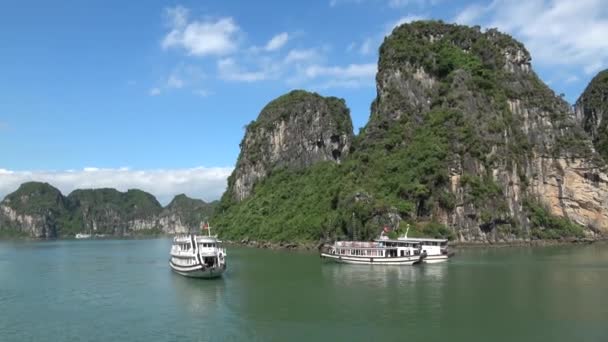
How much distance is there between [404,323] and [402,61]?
86.7 m

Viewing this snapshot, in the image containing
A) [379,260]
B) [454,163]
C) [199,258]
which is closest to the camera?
[199,258]

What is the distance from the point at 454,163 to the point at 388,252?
35501 millimetres

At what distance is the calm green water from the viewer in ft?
95.6

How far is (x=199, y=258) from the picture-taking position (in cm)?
Answer: 4869

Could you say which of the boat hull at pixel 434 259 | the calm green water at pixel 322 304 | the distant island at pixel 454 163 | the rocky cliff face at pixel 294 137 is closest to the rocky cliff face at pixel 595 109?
the distant island at pixel 454 163

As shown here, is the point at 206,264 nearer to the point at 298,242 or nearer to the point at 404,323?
the point at 404,323

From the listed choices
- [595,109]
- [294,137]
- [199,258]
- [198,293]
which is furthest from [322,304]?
[595,109]

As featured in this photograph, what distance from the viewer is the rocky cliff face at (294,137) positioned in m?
135

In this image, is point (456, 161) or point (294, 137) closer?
point (456, 161)

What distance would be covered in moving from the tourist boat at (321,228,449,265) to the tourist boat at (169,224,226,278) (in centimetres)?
1674

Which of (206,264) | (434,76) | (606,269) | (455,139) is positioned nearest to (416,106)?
(434,76)

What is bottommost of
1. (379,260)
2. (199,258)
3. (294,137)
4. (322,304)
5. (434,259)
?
(322,304)

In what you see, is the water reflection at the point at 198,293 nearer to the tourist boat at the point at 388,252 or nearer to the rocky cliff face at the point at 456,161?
the tourist boat at the point at 388,252

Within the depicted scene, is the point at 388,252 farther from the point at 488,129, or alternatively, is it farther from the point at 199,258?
the point at 488,129
